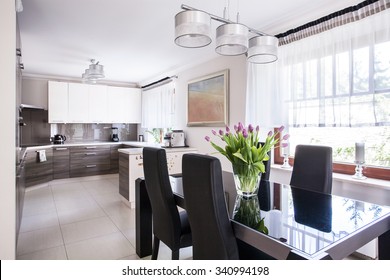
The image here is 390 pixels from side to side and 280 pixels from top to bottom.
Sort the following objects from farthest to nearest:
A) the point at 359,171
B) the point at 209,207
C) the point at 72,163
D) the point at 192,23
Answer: the point at 72,163, the point at 359,171, the point at 192,23, the point at 209,207

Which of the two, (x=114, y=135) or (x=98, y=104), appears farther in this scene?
(x=114, y=135)

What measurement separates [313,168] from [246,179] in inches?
29.3

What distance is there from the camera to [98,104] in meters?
5.88

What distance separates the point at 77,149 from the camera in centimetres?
536

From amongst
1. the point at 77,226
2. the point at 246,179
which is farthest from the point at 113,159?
the point at 246,179

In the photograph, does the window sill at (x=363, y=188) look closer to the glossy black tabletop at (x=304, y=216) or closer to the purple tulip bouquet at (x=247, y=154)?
the glossy black tabletop at (x=304, y=216)

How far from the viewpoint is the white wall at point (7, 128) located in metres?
1.86

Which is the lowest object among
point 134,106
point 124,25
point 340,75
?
point 340,75

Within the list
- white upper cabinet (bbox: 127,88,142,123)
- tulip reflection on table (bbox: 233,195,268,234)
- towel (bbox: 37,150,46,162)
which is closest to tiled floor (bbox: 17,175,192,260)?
towel (bbox: 37,150,46,162)

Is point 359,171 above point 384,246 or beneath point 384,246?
above

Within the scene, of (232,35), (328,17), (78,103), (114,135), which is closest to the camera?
(232,35)

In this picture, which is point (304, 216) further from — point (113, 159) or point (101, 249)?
point (113, 159)
